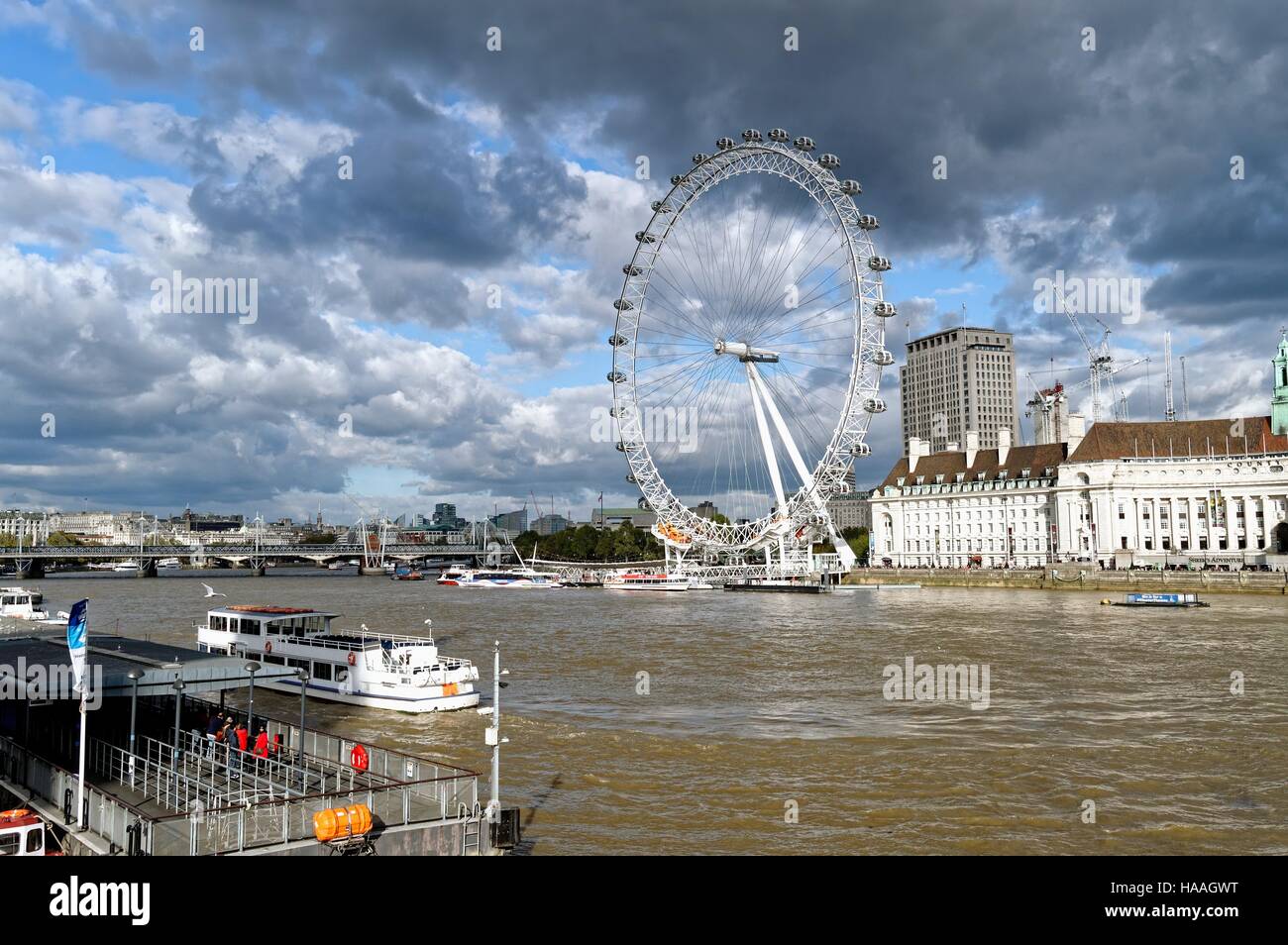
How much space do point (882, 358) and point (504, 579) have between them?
60035 millimetres

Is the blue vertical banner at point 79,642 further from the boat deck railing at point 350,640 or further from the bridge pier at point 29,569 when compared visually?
the bridge pier at point 29,569

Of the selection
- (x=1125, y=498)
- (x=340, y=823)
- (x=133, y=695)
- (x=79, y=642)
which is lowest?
(x=340, y=823)

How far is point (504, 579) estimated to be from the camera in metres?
116

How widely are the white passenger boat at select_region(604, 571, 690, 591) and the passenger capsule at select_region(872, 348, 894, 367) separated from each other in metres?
32.6

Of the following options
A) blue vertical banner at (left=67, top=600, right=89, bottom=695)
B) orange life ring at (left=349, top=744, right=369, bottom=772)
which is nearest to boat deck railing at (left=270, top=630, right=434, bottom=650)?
orange life ring at (left=349, top=744, right=369, bottom=772)

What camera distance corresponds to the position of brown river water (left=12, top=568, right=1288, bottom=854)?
15875 mm

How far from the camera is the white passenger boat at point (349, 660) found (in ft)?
95.1

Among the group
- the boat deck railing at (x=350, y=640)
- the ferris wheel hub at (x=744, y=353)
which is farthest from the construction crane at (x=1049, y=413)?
the boat deck railing at (x=350, y=640)

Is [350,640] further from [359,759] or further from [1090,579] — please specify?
[1090,579]

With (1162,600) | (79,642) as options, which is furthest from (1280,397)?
(79,642)

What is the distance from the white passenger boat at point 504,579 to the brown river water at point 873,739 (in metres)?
61.7

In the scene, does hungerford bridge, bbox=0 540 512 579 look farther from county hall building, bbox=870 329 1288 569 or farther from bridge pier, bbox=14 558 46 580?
county hall building, bbox=870 329 1288 569

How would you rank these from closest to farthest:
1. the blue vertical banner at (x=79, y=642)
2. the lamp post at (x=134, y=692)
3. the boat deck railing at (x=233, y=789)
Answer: the boat deck railing at (x=233, y=789)
the blue vertical banner at (x=79, y=642)
the lamp post at (x=134, y=692)

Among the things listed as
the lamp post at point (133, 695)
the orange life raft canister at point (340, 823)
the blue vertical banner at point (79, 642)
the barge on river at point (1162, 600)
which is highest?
the blue vertical banner at point (79, 642)
